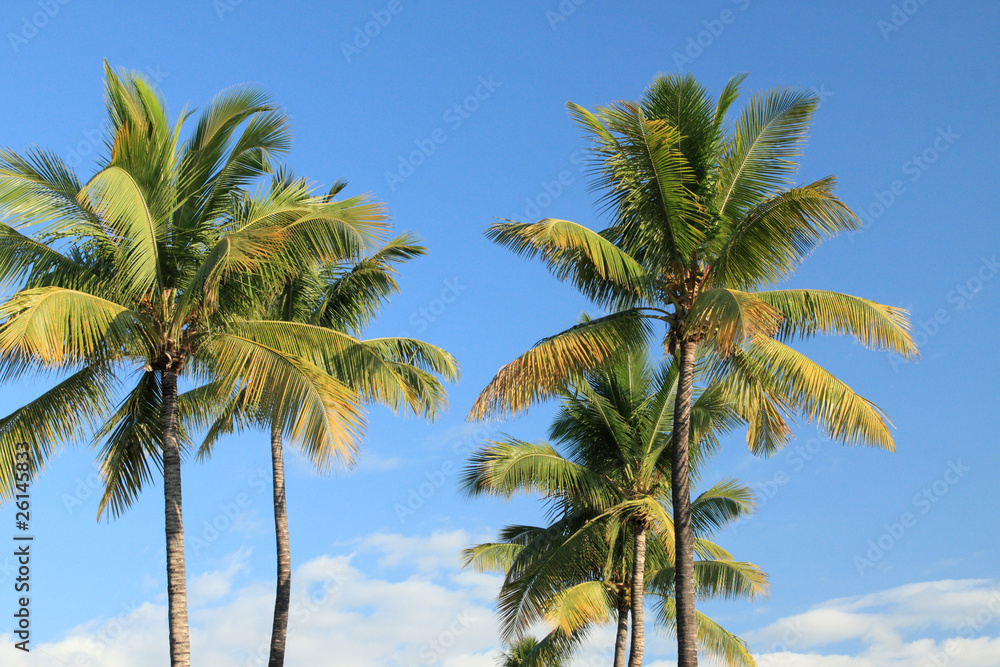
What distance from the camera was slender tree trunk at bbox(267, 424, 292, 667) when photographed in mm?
16984

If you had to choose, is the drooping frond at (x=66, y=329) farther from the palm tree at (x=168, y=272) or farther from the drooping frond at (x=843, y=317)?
the drooping frond at (x=843, y=317)

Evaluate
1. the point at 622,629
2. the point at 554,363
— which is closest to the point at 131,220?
the point at 554,363

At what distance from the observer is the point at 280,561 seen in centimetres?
1762

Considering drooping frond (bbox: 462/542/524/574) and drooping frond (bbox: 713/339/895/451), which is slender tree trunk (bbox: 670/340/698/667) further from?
drooping frond (bbox: 462/542/524/574)

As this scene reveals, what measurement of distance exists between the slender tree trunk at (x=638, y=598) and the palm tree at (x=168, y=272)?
933 cm

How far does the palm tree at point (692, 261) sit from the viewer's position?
1316cm

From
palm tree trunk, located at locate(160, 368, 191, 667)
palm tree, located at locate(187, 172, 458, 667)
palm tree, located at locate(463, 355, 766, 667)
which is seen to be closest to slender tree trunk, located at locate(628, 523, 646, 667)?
palm tree, located at locate(463, 355, 766, 667)

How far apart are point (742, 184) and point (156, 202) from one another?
8243 millimetres

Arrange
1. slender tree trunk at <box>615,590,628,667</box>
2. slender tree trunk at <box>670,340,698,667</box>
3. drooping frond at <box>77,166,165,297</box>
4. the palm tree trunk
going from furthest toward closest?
slender tree trunk at <box>615,590,628,667</box>, slender tree trunk at <box>670,340,698,667</box>, drooping frond at <box>77,166,165,297</box>, the palm tree trunk

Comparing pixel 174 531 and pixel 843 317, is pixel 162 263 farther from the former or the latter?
pixel 843 317

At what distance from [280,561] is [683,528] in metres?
7.80

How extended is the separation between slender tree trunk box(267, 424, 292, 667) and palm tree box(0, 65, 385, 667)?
3079 millimetres

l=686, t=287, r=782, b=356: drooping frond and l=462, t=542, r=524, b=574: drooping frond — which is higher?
l=462, t=542, r=524, b=574: drooping frond

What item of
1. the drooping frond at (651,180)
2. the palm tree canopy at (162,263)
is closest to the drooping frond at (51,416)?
the palm tree canopy at (162,263)
